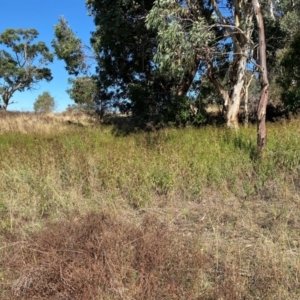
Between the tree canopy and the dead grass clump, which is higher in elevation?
the tree canopy

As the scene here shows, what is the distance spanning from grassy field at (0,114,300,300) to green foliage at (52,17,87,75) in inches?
393

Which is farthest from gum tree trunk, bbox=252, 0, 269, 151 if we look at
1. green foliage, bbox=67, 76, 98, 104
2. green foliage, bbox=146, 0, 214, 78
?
green foliage, bbox=67, 76, 98, 104

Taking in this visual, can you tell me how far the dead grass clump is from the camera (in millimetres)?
2449

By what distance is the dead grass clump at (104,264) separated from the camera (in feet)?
8.04

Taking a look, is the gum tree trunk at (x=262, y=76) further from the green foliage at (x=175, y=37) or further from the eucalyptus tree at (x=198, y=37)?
the green foliage at (x=175, y=37)

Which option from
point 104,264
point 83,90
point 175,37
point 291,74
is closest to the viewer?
point 104,264

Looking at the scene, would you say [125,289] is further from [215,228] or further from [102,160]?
[102,160]

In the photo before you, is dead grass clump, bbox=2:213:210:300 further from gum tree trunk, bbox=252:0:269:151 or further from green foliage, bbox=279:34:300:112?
green foliage, bbox=279:34:300:112

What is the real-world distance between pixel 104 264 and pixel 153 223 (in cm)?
107

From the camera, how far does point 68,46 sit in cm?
1551

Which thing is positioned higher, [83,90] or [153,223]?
[83,90]

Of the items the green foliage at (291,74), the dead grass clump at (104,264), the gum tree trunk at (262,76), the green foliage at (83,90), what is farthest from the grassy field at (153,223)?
the green foliage at (83,90)

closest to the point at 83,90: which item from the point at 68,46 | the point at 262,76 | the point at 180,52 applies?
the point at 68,46

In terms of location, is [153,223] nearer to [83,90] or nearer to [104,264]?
[104,264]
